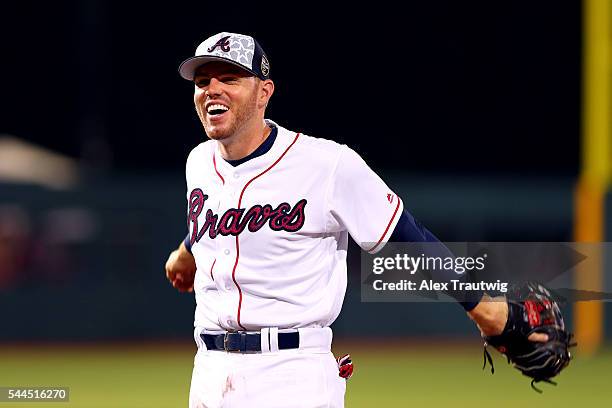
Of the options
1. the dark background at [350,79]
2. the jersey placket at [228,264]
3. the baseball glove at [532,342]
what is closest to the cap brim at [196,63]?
the jersey placket at [228,264]

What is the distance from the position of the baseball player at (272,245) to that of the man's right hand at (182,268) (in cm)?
37

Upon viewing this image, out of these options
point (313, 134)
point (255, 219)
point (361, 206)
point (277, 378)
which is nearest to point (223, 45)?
point (255, 219)

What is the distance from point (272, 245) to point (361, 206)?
312 mm

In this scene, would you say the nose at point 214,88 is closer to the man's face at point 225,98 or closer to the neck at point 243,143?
the man's face at point 225,98

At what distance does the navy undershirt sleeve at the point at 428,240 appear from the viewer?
3592 mm

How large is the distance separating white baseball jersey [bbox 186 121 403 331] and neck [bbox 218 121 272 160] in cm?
6

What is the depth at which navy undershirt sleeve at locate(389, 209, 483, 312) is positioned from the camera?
11.8 feet

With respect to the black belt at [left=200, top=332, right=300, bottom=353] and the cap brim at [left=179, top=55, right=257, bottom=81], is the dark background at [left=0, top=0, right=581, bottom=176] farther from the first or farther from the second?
the black belt at [left=200, top=332, right=300, bottom=353]

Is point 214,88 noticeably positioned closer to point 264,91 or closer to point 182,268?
point 264,91

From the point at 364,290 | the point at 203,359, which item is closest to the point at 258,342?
the point at 203,359

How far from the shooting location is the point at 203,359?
3.76 m

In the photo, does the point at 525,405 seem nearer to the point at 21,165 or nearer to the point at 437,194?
the point at 437,194

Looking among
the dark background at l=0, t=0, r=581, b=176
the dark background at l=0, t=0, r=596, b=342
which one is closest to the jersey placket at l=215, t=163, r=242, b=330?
the dark background at l=0, t=0, r=596, b=342

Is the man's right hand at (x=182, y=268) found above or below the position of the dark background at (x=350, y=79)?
below
